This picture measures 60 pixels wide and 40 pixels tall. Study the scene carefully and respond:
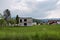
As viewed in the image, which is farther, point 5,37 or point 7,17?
point 7,17

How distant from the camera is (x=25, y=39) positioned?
12039mm

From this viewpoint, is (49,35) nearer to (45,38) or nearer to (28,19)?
(45,38)

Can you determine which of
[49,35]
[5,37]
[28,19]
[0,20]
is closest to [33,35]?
[49,35]

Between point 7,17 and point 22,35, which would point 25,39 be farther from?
point 7,17

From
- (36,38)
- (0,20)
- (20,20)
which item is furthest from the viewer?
(20,20)

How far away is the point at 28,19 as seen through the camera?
55.0 metres

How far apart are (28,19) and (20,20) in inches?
98.1

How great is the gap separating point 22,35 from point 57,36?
2450 millimetres

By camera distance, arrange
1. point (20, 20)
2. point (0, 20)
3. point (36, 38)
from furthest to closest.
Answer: point (20, 20) → point (0, 20) → point (36, 38)

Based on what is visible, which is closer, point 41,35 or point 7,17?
point 41,35

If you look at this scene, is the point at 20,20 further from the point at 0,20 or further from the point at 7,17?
the point at 0,20

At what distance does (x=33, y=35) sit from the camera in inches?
484

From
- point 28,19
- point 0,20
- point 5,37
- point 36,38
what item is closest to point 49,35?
point 36,38

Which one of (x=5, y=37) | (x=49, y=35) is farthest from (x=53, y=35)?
(x=5, y=37)
